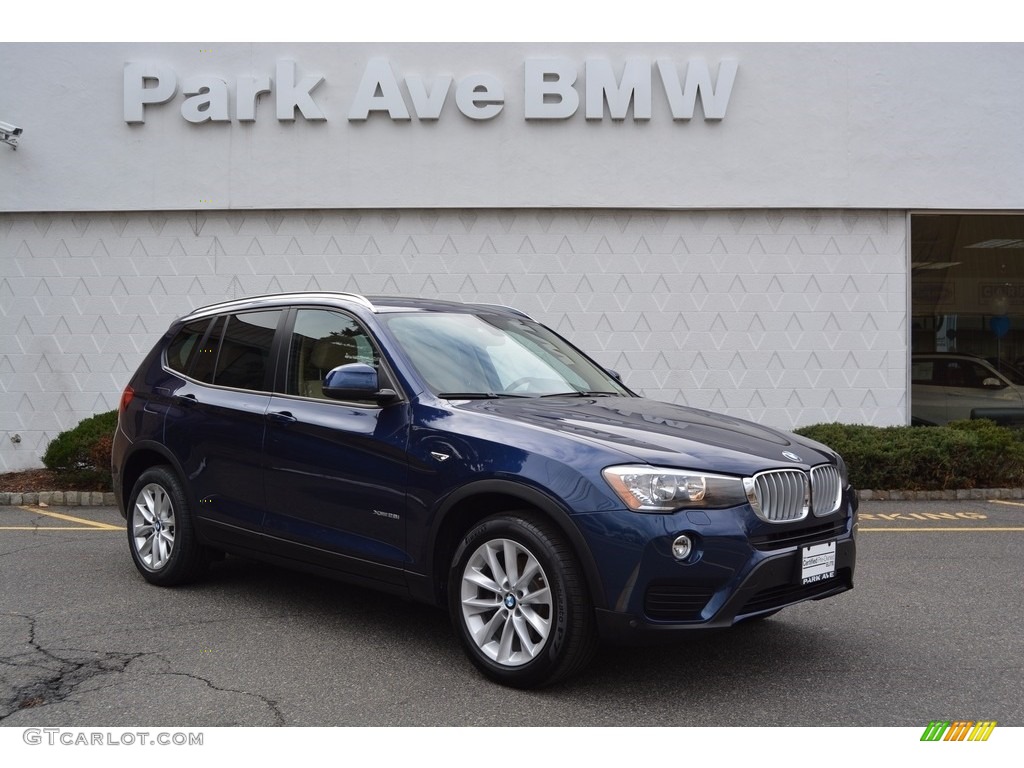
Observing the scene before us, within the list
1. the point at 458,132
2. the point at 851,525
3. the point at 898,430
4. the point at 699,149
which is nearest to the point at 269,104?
the point at 458,132

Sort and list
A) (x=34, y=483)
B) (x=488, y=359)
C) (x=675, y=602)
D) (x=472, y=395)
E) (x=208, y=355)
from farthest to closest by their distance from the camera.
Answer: (x=34, y=483) → (x=208, y=355) → (x=488, y=359) → (x=472, y=395) → (x=675, y=602)

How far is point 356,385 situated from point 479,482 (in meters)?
0.84

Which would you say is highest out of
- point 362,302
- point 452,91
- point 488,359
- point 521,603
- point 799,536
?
point 452,91

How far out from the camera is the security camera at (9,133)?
509 inches

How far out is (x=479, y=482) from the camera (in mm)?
4523

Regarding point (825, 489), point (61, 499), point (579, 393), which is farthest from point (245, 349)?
point (61, 499)

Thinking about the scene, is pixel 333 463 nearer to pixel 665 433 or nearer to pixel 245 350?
pixel 245 350

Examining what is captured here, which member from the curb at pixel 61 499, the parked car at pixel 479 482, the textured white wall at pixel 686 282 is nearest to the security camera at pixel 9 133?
the textured white wall at pixel 686 282

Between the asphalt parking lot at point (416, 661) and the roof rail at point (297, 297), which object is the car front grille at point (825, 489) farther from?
the roof rail at point (297, 297)

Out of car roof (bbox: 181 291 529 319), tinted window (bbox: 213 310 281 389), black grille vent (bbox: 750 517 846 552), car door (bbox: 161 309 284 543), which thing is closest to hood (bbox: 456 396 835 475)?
black grille vent (bbox: 750 517 846 552)

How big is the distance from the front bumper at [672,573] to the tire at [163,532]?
10.2 feet

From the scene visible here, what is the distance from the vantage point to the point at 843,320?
12.9m

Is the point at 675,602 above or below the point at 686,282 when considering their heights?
below
